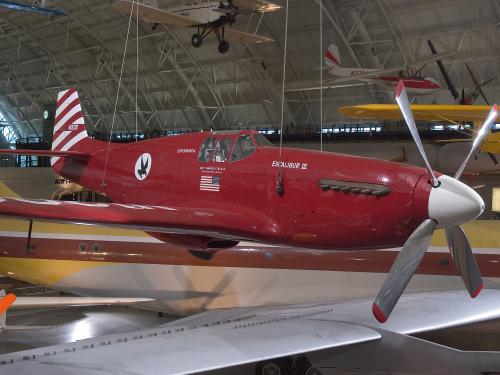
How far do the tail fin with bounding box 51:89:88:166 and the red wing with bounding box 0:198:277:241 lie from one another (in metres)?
2.43

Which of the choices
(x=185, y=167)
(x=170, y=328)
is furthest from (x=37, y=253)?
(x=185, y=167)

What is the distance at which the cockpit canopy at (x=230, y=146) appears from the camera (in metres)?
4.93

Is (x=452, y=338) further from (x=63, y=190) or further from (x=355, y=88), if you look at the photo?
(x=63, y=190)

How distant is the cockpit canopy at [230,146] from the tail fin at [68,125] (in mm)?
2443

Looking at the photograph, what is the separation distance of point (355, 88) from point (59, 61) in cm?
1713

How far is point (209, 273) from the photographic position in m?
9.66

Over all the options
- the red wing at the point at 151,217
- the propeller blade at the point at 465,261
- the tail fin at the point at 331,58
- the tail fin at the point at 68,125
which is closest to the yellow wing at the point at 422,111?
the tail fin at the point at 68,125

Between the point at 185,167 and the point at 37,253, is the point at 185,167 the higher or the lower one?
the higher one

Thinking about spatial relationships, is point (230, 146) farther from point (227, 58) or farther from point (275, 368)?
point (227, 58)

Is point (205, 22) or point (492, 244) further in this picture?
point (205, 22)

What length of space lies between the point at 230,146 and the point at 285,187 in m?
0.82

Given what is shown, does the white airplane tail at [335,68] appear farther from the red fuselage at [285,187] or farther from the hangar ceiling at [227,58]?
the red fuselage at [285,187]

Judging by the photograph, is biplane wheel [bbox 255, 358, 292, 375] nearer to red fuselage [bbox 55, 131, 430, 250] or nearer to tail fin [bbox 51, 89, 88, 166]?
red fuselage [bbox 55, 131, 430, 250]

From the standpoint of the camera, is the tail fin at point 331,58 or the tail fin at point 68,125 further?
the tail fin at point 331,58
